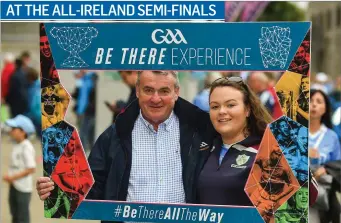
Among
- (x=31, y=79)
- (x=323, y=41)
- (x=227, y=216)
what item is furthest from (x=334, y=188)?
(x=323, y=41)

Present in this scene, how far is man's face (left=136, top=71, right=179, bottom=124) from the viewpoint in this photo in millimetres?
4664

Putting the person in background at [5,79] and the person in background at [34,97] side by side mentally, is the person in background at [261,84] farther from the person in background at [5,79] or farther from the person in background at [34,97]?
the person in background at [5,79]

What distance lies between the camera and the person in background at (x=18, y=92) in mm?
17188

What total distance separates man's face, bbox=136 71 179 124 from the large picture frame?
7cm

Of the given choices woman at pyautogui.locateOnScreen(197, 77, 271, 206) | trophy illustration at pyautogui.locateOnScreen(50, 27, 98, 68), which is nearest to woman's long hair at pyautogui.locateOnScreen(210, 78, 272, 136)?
woman at pyautogui.locateOnScreen(197, 77, 271, 206)

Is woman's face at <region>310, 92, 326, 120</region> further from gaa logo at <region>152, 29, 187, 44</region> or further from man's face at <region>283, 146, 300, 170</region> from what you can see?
gaa logo at <region>152, 29, 187, 44</region>

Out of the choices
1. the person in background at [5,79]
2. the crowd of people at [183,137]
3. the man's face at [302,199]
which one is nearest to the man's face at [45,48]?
the crowd of people at [183,137]

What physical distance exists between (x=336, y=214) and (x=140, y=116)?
2.83 metres

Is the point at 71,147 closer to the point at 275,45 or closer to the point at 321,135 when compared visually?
the point at 275,45

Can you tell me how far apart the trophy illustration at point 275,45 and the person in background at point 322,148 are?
2578 mm

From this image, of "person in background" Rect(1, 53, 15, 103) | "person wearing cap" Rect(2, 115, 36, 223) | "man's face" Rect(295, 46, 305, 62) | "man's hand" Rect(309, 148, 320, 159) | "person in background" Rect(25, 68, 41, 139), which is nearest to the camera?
"man's face" Rect(295, 46, 305, 62)

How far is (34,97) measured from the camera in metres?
16.3

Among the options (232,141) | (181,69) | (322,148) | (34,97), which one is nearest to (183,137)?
(232,141)

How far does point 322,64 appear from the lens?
189 ft
